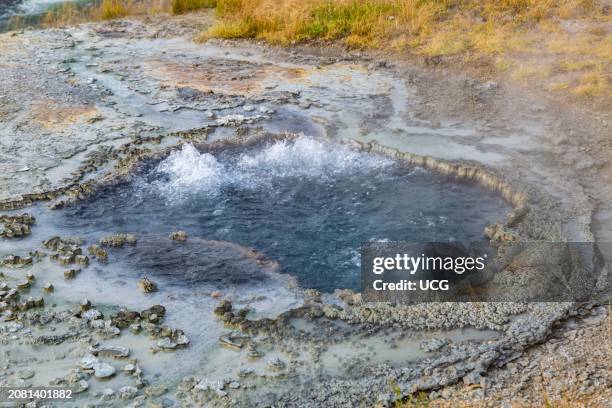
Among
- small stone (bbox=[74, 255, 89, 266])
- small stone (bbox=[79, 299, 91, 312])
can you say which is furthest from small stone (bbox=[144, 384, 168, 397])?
small stone (bbox=[74, 255, 89, 266])

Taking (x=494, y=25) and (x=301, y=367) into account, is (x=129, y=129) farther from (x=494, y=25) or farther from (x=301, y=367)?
(x=494, y=25)

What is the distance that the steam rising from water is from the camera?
670 centimetres

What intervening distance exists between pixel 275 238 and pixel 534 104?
3781 mm

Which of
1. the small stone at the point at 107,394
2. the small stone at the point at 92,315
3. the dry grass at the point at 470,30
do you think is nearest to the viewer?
the small stone at the point at 107,394

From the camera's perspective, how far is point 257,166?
704cm

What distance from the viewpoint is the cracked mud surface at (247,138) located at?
412cm

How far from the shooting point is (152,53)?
10359 millimetres

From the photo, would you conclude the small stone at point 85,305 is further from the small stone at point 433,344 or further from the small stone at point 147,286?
the small stone at point 433,344

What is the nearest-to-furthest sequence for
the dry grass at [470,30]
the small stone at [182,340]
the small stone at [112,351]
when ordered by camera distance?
the small stone at [112,351]
the small stone at [182,340]
the dry grass at [470,30]

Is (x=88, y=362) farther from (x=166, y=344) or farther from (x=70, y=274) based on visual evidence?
(x=70, y=274)

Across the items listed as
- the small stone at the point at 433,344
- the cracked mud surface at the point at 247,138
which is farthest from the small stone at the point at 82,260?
the small stone at the point at 433,344

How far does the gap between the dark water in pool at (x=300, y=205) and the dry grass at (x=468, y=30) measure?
2.77 metres

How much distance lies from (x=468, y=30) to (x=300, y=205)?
5029mm

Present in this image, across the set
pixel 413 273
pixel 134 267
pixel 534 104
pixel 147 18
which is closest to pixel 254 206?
pixel 134 267
